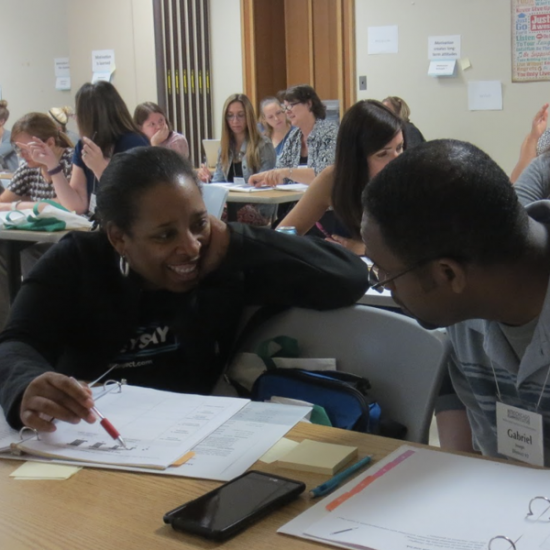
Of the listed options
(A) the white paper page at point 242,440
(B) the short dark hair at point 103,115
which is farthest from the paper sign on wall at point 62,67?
(A) the white paper page at point 242,440

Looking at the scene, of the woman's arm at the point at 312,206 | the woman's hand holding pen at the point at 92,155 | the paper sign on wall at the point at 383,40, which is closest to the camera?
the woman's arm at the point at 312,206

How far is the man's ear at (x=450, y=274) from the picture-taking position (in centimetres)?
117

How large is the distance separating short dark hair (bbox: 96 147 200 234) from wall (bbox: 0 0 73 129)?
6644 millimetres

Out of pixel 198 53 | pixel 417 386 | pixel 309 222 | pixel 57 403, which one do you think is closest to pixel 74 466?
pixel 57 403

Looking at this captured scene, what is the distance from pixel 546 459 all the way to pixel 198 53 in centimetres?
673

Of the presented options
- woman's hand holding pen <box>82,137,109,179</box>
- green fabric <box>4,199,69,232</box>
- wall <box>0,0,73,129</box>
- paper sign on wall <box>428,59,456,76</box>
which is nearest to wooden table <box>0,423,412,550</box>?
green fabric <box>4,199,69,232</box>

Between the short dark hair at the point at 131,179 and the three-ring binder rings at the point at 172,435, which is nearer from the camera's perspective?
the three-ring binder rings at the point at 172,435

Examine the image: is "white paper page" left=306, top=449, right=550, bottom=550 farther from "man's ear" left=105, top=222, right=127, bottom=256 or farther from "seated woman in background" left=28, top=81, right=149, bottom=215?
"seated woman in background" left=28, top=81, right=149, bottom=215

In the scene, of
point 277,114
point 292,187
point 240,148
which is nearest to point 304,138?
point 240,148

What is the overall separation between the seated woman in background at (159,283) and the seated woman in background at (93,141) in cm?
253

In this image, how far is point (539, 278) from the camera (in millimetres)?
1197

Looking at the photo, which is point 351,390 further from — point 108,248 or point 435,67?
point 435,67

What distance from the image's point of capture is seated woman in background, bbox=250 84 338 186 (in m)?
5.19

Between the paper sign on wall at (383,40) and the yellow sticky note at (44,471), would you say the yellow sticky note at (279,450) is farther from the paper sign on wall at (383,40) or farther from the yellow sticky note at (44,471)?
the paper sign on wall at (383,40)
